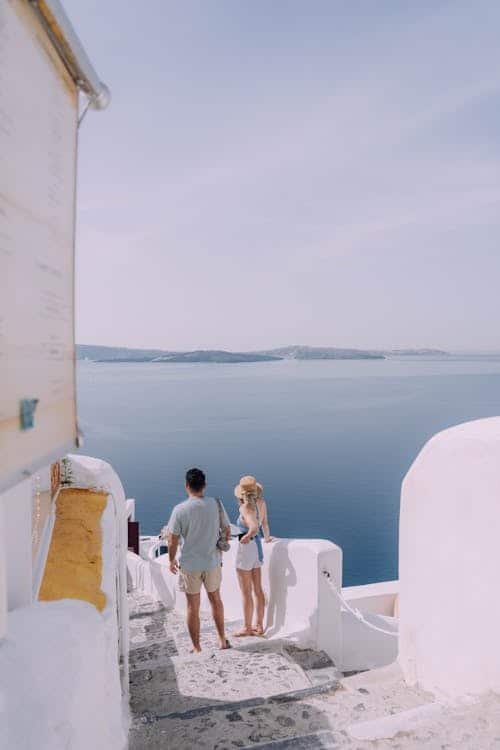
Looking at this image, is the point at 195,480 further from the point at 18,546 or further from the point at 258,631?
the point at 18,546

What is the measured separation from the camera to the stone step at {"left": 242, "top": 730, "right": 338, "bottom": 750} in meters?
3.00

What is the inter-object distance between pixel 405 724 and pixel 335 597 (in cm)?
255

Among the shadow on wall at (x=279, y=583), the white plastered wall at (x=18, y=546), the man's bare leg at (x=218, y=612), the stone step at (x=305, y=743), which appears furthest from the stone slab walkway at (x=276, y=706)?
the white plastered wall at (x=18, y=546)

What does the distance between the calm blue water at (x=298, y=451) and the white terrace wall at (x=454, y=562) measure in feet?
86.5

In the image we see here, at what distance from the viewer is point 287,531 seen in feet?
111

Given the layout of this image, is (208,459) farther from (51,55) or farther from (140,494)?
(51,55)

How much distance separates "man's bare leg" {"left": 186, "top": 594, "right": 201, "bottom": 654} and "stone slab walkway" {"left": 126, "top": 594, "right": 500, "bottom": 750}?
0.12m

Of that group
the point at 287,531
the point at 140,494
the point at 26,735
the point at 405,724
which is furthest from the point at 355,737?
the point at 140,494

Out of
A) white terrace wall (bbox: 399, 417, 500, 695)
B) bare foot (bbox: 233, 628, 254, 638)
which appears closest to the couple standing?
bare foot (bbox: 233, 628, 254, 638)

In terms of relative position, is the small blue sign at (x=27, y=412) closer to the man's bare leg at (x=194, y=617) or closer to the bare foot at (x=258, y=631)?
the man's bare leg at (x=194, y=617)

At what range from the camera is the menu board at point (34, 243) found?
153 cm

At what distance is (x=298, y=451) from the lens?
2117 inches

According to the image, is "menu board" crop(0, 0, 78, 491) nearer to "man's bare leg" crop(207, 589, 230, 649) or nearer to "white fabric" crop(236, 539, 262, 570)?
"man's bare leg" crop(207, 589, 230, 649)

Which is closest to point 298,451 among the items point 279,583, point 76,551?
point 279,583
